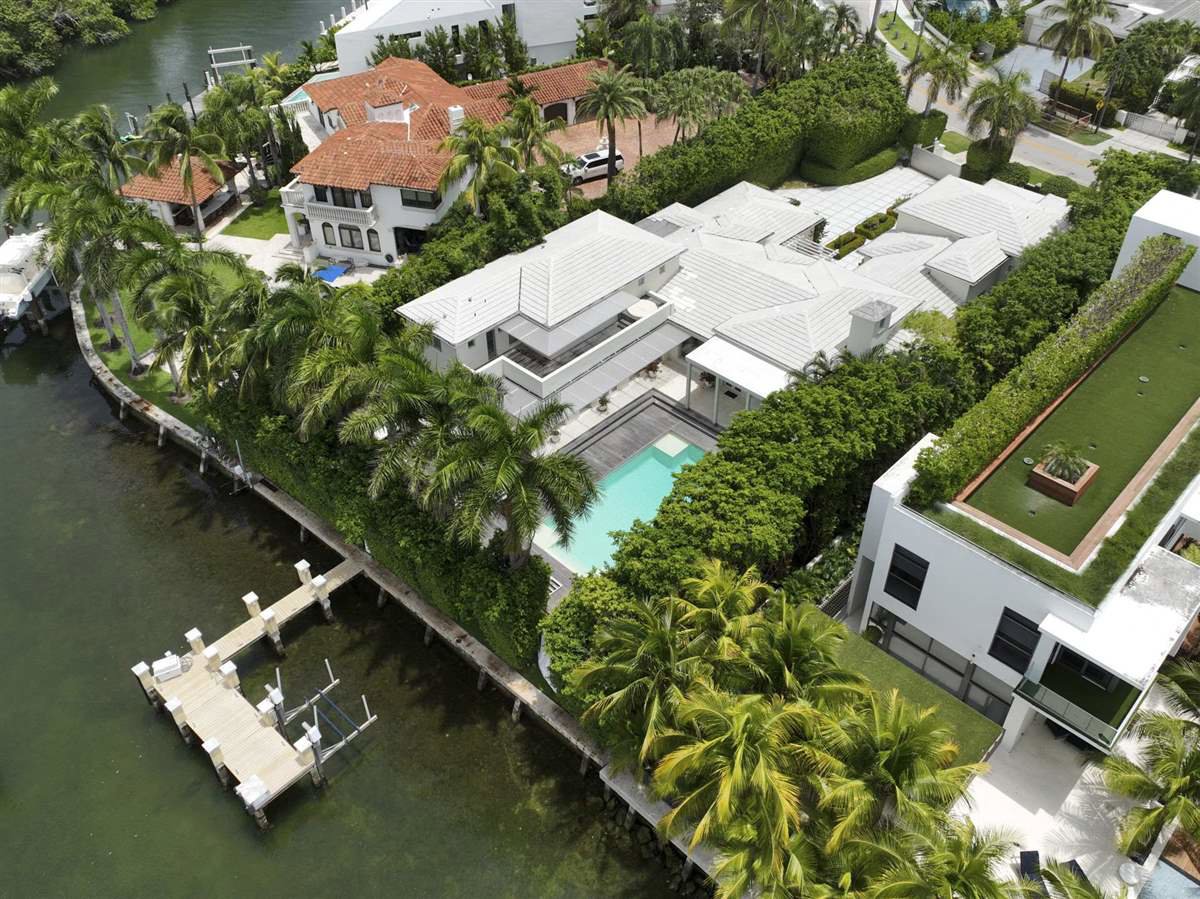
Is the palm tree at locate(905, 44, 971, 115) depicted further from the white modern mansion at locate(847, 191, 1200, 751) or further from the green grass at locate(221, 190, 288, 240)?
the green grass at locate(221, 190, 288, 240)

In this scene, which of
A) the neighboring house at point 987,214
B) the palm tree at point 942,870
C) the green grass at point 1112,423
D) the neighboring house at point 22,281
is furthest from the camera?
the neighboring house at point 22,281

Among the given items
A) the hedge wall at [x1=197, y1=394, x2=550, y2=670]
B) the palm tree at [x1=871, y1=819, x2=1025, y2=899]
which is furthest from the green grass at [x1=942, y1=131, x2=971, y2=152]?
the palm tree at [x1=871, y1=819, x2=1025, y2=899]

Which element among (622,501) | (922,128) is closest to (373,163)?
(622,501)

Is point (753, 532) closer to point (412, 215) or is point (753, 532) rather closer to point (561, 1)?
point (412, 215)

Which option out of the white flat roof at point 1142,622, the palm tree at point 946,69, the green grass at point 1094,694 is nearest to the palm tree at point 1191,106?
the palm tree at point 946,69

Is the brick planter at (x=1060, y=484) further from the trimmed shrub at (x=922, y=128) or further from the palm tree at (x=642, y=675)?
the trimmed shrub at (x=922, y=128)
